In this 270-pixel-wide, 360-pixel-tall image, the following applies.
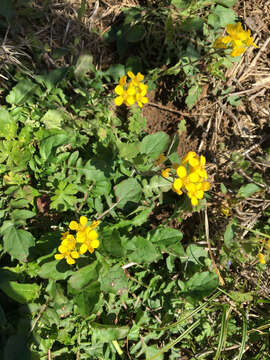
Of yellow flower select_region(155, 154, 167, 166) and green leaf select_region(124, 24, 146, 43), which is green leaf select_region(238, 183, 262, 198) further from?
green leaf select_region(124, 24, 146, 43)

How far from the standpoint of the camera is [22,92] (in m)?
2.30

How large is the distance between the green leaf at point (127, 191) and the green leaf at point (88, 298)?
2.17ft

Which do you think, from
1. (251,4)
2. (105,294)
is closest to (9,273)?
(105,294)

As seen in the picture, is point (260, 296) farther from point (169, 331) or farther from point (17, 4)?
point (17, 4)

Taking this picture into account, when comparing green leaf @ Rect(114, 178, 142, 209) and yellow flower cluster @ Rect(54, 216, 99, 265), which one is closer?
yellow flower cluster @ Rect(54, 216, 99, 265)

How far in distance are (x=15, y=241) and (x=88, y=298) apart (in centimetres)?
62

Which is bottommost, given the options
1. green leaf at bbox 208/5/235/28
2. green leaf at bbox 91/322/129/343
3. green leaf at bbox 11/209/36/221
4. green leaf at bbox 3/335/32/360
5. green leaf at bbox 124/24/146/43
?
green leaf at bbox 91/322/129/343

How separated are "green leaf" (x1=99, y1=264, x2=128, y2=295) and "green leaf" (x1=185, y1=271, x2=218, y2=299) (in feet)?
1.99

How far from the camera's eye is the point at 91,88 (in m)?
2.65

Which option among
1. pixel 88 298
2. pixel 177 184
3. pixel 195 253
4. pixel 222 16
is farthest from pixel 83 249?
pixel 222 16

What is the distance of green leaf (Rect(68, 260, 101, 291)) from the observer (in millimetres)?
1947

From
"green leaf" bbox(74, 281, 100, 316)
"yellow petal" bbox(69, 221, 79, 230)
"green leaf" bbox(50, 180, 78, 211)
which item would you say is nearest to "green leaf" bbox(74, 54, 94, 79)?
"green leaf" bbox(50, 180, 78, 211)

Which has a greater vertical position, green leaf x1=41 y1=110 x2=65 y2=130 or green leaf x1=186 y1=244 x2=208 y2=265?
green leaf x1=41 y1=110 x2=65 y2=130

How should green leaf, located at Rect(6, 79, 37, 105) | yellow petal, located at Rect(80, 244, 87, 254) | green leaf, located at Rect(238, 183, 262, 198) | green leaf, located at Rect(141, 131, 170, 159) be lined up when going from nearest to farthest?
1. yellow petal, located at Rect(80, 244, 87, 254)
2. green leaf, located at Rect(6, 79, 37, 105)
3. green leaf, located at Rect(141, 131, 170, 159)
4. green leaf, located at Rect(238, 183, 262, 198)
